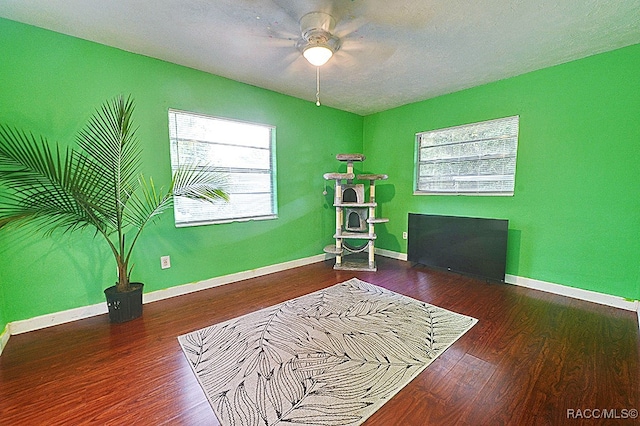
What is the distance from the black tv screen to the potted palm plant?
107 inches

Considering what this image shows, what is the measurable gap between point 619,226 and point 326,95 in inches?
134

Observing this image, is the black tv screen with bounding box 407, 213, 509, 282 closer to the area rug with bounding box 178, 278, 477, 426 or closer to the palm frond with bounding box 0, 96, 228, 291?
the area rug with bounding box 178, 278, 477, 426

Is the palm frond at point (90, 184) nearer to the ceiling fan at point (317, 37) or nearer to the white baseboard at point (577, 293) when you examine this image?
the ceiling fan at point (317, 37)

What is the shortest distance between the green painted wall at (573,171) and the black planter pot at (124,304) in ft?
12.5

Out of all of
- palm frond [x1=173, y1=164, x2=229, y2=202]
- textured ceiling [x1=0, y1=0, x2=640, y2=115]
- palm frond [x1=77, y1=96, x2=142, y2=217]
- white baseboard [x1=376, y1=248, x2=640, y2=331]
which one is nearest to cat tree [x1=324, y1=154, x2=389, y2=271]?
textured ceiling [x1=0, y1=0, x2=640, y2=115]

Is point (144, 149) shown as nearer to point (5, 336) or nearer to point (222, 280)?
point (222, 280)

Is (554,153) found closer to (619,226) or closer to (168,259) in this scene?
(619,226)

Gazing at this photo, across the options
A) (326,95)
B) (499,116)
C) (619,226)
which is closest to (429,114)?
(499,116)

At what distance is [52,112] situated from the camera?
2.07 m

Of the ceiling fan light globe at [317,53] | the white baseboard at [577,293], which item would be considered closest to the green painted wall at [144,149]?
the ceiling fan light globe at [317,53]

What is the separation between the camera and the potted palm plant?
6.08 ft

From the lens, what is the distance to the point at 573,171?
2.61m

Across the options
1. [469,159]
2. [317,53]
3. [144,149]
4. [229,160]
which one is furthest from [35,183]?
[469,159]

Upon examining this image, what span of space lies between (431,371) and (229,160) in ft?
9.35
